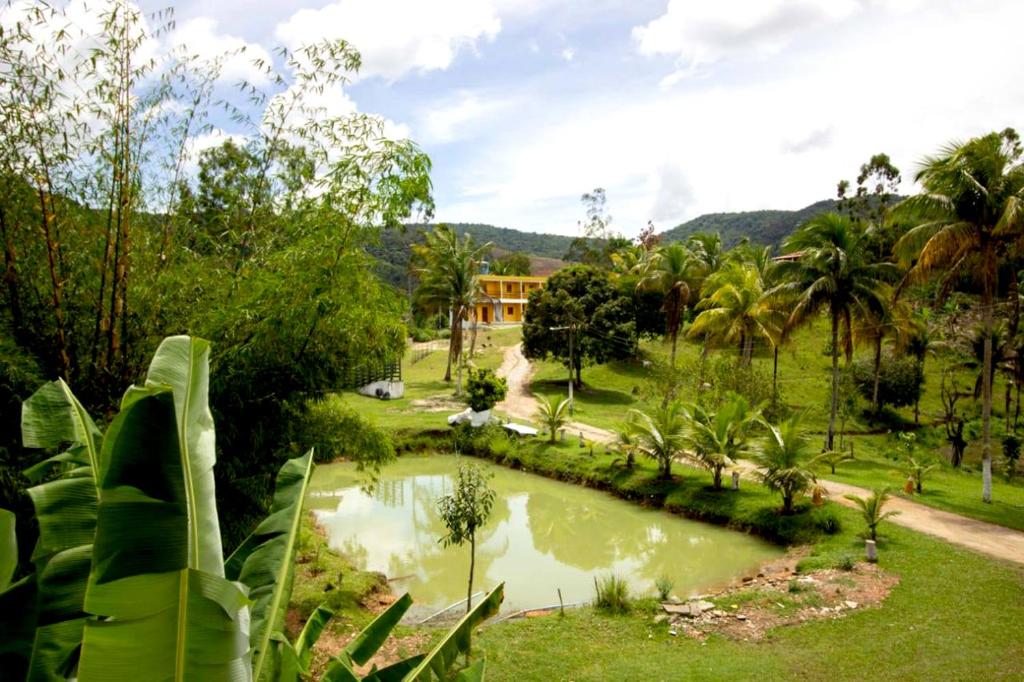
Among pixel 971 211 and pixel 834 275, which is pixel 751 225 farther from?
pixel 971 211

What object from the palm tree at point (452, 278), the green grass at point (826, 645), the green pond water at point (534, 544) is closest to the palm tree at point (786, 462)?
the green pond water at point (534, 544)

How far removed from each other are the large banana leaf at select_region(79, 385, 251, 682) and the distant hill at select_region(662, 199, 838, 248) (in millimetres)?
88638

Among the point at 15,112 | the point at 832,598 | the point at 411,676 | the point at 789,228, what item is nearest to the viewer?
the point at 411,676

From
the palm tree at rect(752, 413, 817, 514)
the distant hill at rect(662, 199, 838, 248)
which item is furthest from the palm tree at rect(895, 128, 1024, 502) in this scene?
the distant hill at rect(662, 199, 838, 248)

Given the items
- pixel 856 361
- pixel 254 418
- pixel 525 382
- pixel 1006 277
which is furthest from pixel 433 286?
pixel 1006 277

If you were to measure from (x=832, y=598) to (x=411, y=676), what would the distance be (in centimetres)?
793

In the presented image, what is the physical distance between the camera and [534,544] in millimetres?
13023

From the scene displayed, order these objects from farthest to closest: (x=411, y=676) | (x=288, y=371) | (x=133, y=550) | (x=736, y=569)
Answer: (x=736, y=569)
(x=288, y=371)
(x=411, y=676)
(x=133, y=550)

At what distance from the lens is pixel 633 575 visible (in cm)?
1144

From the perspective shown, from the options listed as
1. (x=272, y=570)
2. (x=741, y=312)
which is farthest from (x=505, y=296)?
(x=272, y=570)

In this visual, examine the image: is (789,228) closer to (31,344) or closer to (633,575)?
(633,575)

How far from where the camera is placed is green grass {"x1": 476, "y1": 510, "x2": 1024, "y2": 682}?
267 inches

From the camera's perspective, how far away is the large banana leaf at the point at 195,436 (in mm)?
2006

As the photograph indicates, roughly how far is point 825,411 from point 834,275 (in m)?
9.72
